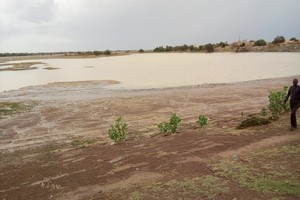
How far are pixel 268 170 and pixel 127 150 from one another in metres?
4.55

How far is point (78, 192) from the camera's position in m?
7.63

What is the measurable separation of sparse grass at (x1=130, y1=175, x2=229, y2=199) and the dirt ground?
0.02 metres

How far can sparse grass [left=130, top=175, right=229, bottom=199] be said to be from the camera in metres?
6.70

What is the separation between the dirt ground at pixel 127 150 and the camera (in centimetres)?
760

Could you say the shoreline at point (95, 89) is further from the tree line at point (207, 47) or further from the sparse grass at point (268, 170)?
the tree line at point (207, 47)

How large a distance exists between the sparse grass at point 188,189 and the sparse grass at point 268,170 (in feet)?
1.39

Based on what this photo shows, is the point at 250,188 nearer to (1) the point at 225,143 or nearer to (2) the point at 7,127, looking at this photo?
(1) the point at 225,143

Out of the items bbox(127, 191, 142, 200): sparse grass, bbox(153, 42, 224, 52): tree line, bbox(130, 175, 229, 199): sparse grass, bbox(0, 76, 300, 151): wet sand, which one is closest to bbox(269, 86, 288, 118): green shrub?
bbox(0, 76, 300, 151): wet sand

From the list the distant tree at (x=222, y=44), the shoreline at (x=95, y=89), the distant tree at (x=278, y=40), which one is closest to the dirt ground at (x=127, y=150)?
the shoreline at (x=95, y=89)

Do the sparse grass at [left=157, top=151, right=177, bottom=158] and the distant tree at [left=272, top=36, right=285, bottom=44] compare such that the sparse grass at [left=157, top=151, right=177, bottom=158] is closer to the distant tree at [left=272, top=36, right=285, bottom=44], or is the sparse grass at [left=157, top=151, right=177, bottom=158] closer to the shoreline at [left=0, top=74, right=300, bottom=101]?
the shoreline at [left=0, top=74, right=300, bottom=101]

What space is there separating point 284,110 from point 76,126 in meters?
9.44

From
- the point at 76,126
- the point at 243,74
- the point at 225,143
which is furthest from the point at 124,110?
the point at 243,74

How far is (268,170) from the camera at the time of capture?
24.6 feet

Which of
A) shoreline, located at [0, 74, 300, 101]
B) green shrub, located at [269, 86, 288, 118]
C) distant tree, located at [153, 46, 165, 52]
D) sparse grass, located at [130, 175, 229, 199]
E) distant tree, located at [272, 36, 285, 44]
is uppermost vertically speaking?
distant tree, located at [272, 36, 285, 44]
